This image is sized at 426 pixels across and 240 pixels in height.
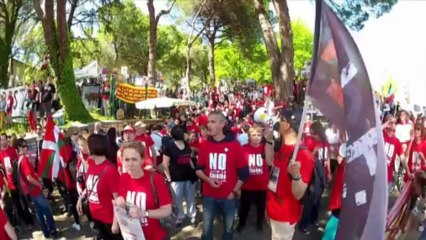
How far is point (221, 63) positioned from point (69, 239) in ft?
170

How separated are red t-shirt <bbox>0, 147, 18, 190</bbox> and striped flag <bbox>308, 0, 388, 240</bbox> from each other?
260 inches

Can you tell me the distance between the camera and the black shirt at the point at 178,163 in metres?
7.66

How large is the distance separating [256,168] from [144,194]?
3.33 metres

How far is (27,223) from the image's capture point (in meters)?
8.95

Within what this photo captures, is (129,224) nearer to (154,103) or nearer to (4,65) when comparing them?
(154,103)

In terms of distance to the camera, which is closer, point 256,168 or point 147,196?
point 147,196

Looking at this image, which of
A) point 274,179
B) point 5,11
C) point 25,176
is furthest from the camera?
point 5,11

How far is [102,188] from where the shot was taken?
486 cm

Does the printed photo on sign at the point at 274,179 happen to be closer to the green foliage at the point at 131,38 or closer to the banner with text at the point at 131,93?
the banner with text at the point at 131,93

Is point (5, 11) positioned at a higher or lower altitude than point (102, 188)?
higher

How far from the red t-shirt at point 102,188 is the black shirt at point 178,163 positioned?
268 centimetres

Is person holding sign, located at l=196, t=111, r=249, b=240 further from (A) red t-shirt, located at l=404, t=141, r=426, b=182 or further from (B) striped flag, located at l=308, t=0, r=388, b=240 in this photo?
(A) red t-shirt, located at l=404, t=141, r=426, b=182

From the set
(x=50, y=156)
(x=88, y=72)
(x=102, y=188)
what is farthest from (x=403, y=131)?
(x=88, y=72)

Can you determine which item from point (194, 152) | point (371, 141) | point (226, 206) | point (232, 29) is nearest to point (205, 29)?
point (232, 29)
